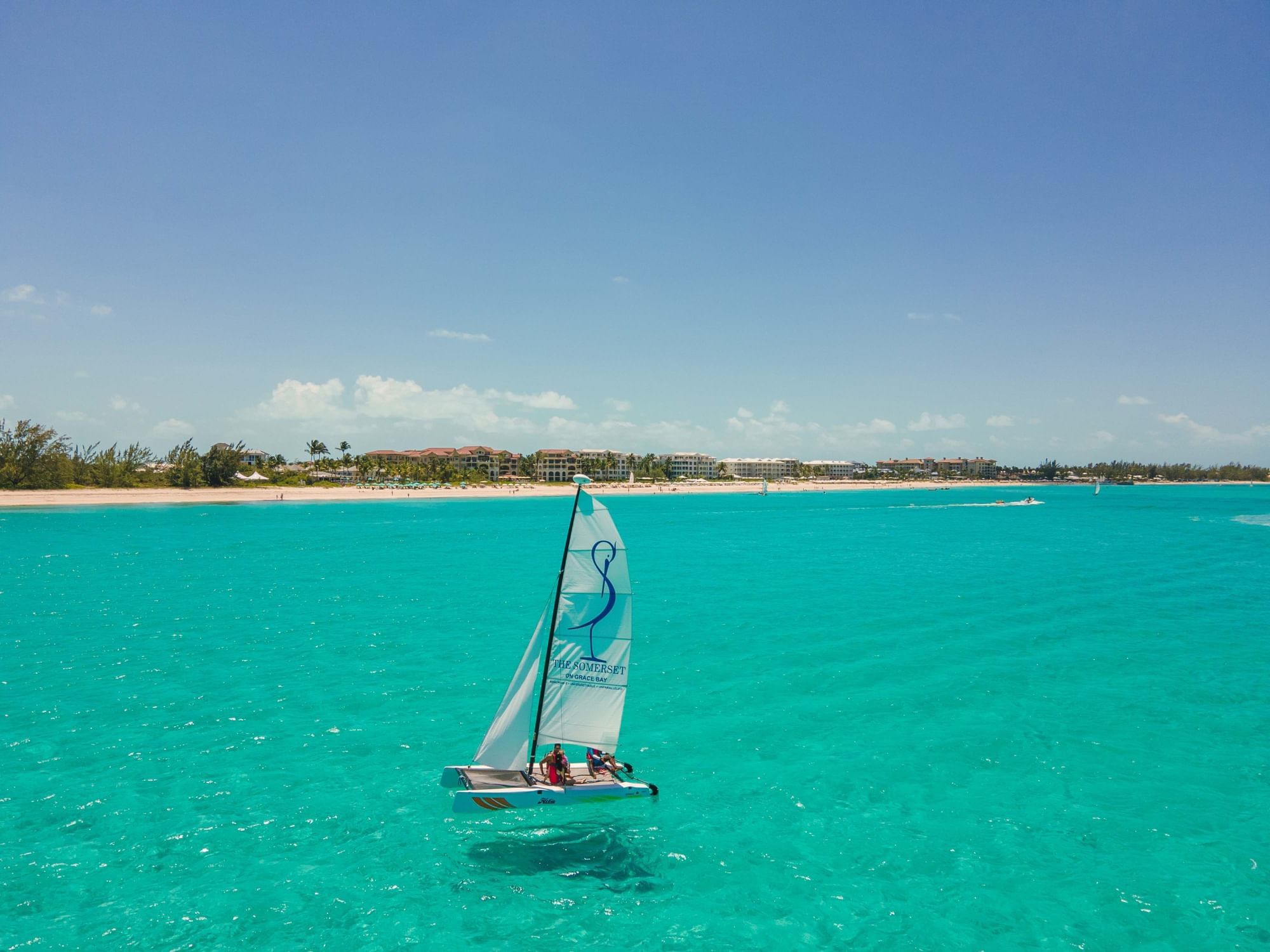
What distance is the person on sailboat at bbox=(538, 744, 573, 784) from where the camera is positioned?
54.1 feet

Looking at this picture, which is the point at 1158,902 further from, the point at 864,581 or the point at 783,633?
the point at 864,581

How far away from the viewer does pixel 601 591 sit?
17.2 meters

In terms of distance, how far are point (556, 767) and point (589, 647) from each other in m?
2.97

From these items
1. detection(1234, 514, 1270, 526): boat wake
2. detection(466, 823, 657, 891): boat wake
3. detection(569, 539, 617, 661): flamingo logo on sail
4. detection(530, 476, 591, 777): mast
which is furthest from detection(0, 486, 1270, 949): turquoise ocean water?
detection(1234, 514, 1270, 526): boat wake

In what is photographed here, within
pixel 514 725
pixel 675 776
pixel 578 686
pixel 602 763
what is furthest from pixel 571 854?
pixel 675 776

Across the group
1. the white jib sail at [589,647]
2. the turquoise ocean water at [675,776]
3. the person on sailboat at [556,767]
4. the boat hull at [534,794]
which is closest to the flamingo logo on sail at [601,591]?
the white jib sail at [589,647]

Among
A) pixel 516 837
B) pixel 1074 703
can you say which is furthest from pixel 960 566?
pixel 516 837

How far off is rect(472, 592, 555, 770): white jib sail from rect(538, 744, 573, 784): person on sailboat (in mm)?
843

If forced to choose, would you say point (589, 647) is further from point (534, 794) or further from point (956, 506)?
point (956, 506)

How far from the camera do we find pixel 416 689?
90.7 ft

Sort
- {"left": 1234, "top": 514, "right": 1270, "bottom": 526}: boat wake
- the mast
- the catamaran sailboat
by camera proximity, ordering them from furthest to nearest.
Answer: {"left": 1234, "top": 514, "right": 1270, "bottom": 526}: boat wake
the mast
the catamaran sailboat

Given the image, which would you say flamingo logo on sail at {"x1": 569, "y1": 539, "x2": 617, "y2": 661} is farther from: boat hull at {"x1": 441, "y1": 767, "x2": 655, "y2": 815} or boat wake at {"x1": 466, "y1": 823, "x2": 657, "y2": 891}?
boat wake at {"x1": 466, "y1": 823, "x2": 657, "y2": 891}

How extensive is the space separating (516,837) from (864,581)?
43760 mm

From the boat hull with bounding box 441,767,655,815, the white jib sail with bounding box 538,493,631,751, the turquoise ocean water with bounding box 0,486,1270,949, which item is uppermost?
the white jib sail with bounding box 538,493,631,751
